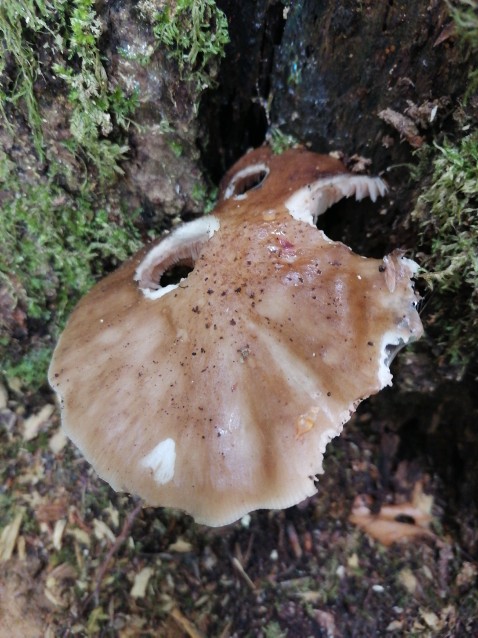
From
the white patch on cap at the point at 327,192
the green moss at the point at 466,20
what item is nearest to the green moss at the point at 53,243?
the white patch on cap at the point at 327,192

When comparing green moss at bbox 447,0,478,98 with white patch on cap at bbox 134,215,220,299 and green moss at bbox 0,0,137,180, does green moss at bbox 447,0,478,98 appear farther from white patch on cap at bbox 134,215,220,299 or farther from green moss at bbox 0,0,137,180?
green moss at bbox 0,0,137,180

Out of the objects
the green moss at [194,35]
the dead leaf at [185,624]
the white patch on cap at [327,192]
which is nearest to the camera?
the green moss at [194,35]

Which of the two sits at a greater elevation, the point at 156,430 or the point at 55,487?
the point at 156,430

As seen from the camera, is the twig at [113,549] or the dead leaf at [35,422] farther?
the dead leaf at [35,422]

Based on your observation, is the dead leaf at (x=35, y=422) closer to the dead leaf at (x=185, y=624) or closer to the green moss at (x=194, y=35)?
the dead leaf at (x=185, y=624)

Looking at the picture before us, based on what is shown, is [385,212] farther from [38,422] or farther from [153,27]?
[38,422]

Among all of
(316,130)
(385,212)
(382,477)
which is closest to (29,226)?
(316,130)
